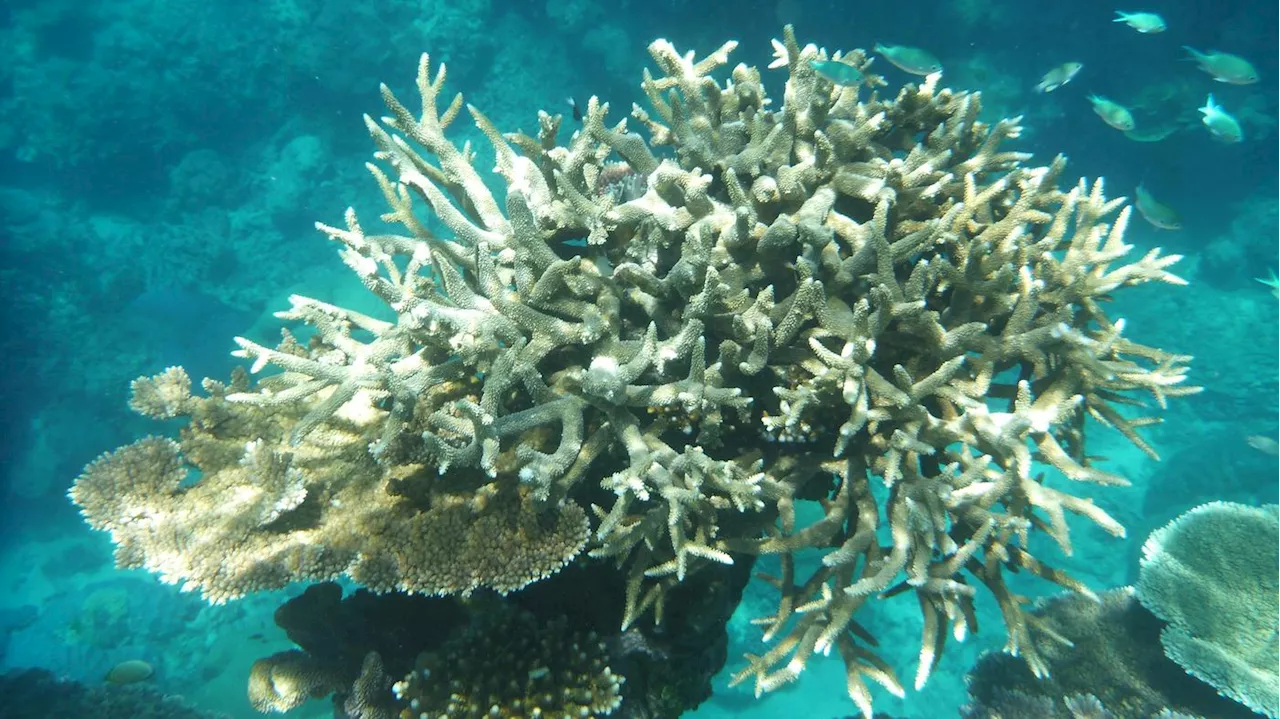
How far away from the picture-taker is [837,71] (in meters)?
3.65

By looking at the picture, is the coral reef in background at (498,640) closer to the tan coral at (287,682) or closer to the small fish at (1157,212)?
the tan coral at (287,682)

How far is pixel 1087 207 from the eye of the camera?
3.60 metres

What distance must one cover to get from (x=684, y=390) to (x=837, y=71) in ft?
7.35

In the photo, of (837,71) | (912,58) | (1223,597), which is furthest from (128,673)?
(1223,597)

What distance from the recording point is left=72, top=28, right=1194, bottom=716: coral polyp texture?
286cm

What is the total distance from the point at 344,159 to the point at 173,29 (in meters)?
7.21

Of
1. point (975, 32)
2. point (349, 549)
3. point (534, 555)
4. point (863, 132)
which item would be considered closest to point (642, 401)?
point (534, 555)

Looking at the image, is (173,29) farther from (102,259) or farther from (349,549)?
(349,549)

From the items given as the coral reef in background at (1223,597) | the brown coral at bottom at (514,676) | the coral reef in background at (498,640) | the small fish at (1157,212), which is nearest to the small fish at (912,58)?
the small fish at (1157,212)

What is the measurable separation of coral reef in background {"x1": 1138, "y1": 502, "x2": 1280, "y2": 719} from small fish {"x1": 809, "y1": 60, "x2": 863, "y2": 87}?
495cm

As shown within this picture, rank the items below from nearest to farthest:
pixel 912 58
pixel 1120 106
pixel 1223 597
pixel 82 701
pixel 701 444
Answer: pixel 701 444, pixel 1223 597, pixel 912 58, pixel 82 701, pixel 1120 106

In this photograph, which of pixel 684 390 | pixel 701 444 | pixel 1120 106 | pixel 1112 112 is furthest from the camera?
pixel 1120 106

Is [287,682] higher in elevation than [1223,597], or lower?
higher

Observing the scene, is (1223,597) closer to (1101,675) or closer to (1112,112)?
(1101,675)
